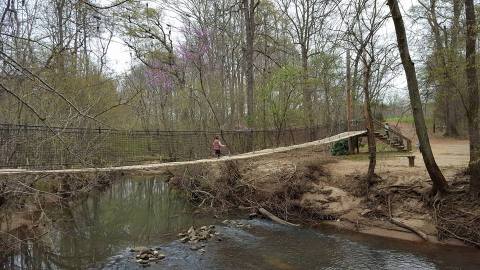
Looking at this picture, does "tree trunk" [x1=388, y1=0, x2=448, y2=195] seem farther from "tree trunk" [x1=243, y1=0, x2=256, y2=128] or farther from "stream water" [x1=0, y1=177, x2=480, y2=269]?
"tree trunk" [x1=243, y1=0, x2=256, y2=128]

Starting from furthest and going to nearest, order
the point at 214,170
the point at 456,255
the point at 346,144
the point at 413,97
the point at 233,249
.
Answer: the point at 346,144 → the point at 214,170 → the point at 413,97 → the point at 233,249 → the point at 456,255

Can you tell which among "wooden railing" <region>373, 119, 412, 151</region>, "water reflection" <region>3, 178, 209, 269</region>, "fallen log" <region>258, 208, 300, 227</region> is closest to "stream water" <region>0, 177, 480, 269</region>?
"water reflection" <region>3, 178, 209, 269</region>

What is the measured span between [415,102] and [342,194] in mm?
3350

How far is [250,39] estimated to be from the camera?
16812 millimetres

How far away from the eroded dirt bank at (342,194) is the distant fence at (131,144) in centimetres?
92

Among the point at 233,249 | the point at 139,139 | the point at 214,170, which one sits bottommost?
the point at 233,249

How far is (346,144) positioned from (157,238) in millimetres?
10900

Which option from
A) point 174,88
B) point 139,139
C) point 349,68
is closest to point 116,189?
point 139,139

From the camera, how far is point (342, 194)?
11422mm

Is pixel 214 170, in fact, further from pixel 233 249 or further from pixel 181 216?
pixel 233 249

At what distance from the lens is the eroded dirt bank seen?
9.07 meters

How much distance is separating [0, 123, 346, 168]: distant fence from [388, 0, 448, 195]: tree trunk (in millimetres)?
6318

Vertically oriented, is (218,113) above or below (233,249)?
above

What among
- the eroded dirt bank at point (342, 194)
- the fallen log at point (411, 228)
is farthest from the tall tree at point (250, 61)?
the fallen log at point (411, 228)
